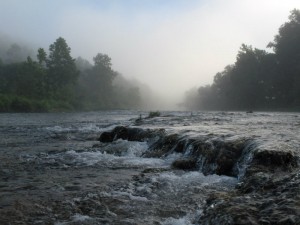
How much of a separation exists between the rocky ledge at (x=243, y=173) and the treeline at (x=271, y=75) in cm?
5195

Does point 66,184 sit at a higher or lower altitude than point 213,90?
lower

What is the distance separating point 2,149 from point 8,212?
10.4 metres

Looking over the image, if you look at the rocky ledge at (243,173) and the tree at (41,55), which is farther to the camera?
the tree at (41,55)

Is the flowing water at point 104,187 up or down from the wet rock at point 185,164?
down

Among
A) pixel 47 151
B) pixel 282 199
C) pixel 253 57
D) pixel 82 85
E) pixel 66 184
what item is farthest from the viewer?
pixel 82 85

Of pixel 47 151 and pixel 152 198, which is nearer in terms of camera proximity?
pixel 152 198

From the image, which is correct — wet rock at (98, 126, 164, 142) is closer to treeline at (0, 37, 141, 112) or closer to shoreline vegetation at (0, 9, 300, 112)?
shoreline vegetation at (0, 9, 300, 112)

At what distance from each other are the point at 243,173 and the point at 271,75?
64340 millimetres

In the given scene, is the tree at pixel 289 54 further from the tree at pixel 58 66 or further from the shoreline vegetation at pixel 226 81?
the tree at pixel 58 66

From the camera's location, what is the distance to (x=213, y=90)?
116m

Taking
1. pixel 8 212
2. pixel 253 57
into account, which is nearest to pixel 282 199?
pixel 8 212

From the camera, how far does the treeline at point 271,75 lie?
66.4 metres

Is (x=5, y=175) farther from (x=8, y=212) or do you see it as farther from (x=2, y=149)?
(x=2, y=149)

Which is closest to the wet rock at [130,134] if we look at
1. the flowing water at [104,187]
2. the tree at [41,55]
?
the flowing water at [104,187]
